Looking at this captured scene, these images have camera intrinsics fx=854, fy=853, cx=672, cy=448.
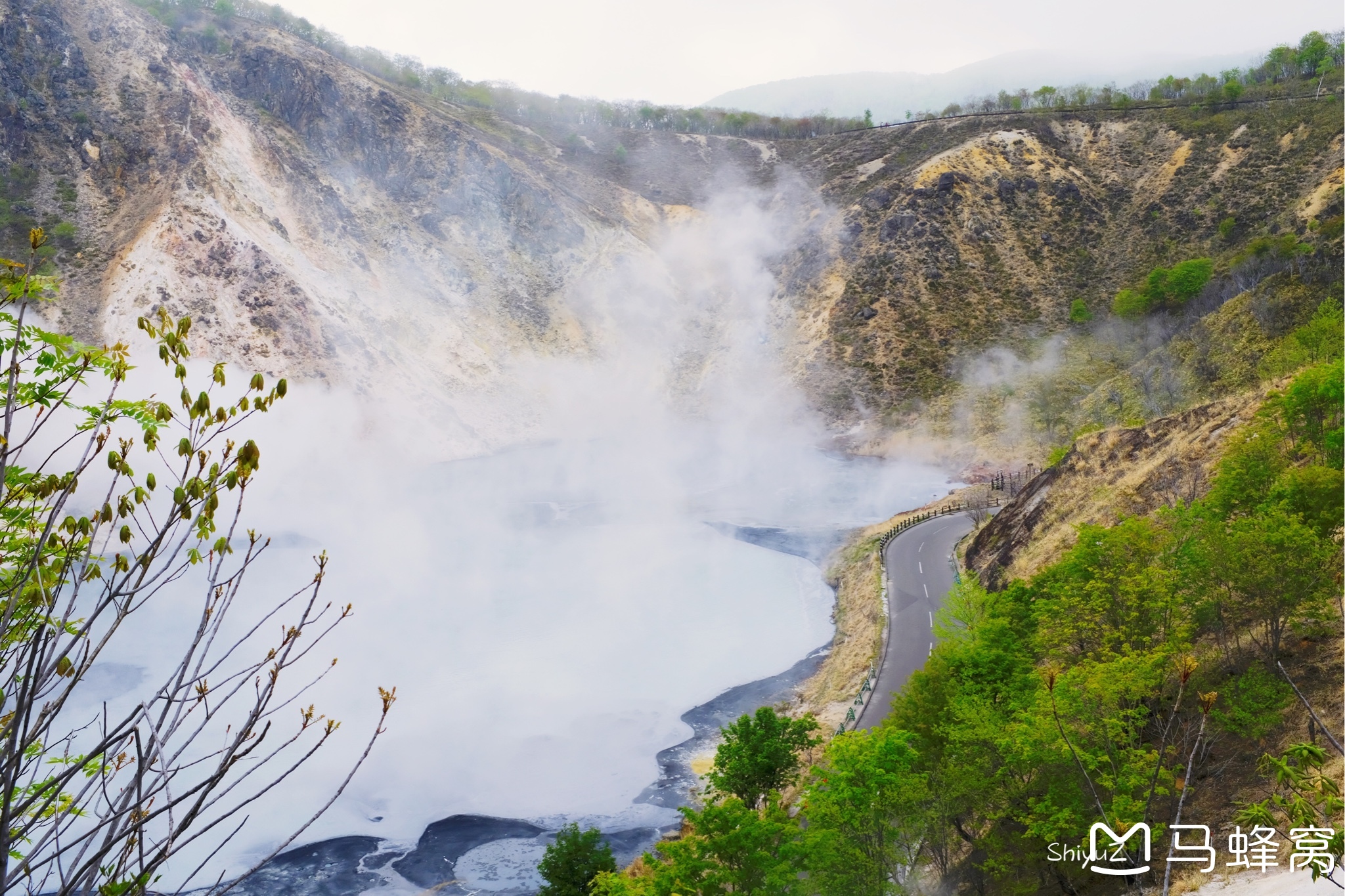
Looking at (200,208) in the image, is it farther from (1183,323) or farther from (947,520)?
(1183,323)

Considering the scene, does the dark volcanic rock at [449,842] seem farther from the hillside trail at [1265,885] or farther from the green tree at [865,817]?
the hillside trail at [1265,885]

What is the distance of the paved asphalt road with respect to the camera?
101 ft

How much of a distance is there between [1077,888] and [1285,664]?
22.8 ft

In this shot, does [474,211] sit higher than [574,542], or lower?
higher

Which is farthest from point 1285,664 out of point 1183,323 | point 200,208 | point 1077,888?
point 200,208

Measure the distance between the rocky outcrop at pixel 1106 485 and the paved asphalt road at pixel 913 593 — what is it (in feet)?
7.39

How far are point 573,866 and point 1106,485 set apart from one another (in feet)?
82.6

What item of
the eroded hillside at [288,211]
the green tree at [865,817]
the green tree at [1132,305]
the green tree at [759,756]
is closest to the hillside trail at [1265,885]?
the green tree at [865,817]

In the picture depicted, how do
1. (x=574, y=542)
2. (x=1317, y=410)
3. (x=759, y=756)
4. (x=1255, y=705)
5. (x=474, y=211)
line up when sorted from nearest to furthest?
(x=1255, y=705) < (x=759, y=756) < (x=1317, y=410) < (x=574, y=542) < (x=474, y=211)

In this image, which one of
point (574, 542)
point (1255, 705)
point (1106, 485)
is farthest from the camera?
point (574, 542)

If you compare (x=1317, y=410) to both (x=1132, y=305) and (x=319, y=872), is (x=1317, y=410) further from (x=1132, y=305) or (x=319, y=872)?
(x=1132, y=305)

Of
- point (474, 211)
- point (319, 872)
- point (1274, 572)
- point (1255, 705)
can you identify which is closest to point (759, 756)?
point (1255, 705)

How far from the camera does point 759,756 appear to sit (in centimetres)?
2384

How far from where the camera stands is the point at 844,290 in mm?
83562
